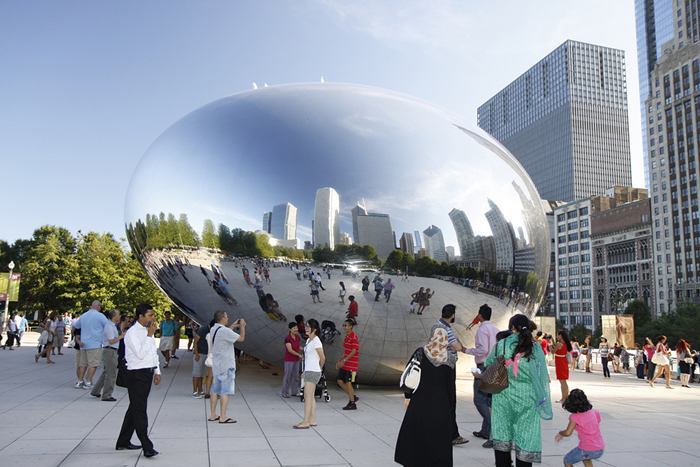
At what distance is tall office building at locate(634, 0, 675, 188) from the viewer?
14062 cm

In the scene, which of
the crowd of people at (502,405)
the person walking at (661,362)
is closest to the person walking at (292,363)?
the crowd of people at (502,405)

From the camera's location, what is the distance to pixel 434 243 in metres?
9.23

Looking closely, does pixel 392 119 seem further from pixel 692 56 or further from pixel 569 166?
pixel 569 166

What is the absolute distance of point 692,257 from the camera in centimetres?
10125

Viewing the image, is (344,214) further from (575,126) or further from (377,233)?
(575,126)

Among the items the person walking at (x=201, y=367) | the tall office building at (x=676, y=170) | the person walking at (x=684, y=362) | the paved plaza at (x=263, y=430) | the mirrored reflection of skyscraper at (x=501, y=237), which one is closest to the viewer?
the paved plaza at (x=263, y=430)

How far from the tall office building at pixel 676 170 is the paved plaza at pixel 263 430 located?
10355 centimetres

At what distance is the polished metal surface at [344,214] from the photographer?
921cm

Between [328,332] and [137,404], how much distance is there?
4163 mm

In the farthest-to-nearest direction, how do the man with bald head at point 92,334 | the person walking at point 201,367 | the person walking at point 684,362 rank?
1. the person walking at point 684,362
2. the man with bald head at point 92,334
3. the person walking at point 201,367

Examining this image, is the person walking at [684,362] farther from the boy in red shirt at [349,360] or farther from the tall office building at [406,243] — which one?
the boy in red shirt at [349,360]

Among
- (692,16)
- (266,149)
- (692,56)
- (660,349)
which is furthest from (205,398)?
(692,16)

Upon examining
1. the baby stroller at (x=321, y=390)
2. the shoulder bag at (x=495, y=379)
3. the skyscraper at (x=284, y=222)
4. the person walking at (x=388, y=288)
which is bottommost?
the baby stroller at (x=321, y=390)

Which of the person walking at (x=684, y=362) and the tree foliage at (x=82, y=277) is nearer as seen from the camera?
the person walking at (x=684, y=362)
